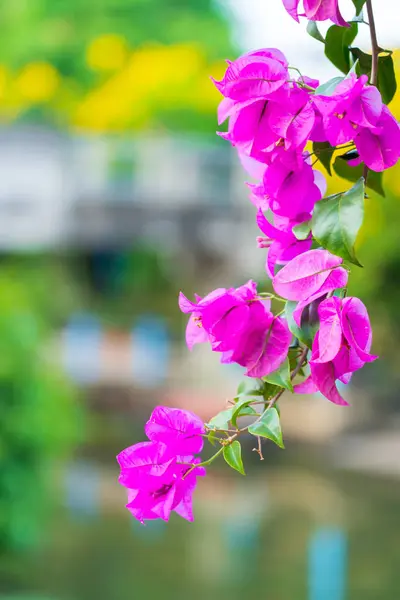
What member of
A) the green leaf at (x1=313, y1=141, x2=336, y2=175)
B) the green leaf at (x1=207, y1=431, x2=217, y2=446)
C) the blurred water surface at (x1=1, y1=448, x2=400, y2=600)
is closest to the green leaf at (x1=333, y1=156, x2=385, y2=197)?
the green leaf at (x1=313, y1=141, x2=336, y2=175)

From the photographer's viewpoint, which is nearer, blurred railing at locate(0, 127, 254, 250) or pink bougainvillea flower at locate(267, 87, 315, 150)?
pink bougainvillea flower at locate(267, 87, 315, 150)

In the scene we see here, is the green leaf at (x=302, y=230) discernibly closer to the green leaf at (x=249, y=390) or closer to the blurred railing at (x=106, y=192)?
the green leaf at (x=249, y=390)

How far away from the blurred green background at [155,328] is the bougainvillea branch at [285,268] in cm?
394

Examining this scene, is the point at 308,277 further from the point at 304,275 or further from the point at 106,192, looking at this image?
the point at 106,192

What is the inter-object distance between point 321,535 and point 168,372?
4.72ft

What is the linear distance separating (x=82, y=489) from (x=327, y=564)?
5.41 ft

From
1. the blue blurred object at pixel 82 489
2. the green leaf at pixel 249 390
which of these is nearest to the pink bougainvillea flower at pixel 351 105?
the green leaf at pixel 249 390

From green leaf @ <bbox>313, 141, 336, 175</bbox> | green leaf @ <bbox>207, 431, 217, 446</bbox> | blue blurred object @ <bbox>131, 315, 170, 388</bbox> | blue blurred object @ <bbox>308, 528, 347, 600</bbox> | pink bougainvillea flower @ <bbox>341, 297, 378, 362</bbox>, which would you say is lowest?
blue blurred object @ <bbox>308, 528, 347, 600</bbox>

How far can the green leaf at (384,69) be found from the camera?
344mm

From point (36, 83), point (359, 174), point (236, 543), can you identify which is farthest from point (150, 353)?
point (359, 174)

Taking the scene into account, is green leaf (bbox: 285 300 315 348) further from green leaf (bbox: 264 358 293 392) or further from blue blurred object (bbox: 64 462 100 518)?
blue blurred object (bbox: 64 462 100 518)

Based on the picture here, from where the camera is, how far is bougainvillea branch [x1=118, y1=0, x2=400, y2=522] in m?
0.28

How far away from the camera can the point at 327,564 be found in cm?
563

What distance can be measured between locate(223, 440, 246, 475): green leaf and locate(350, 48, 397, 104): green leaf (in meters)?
0.14
